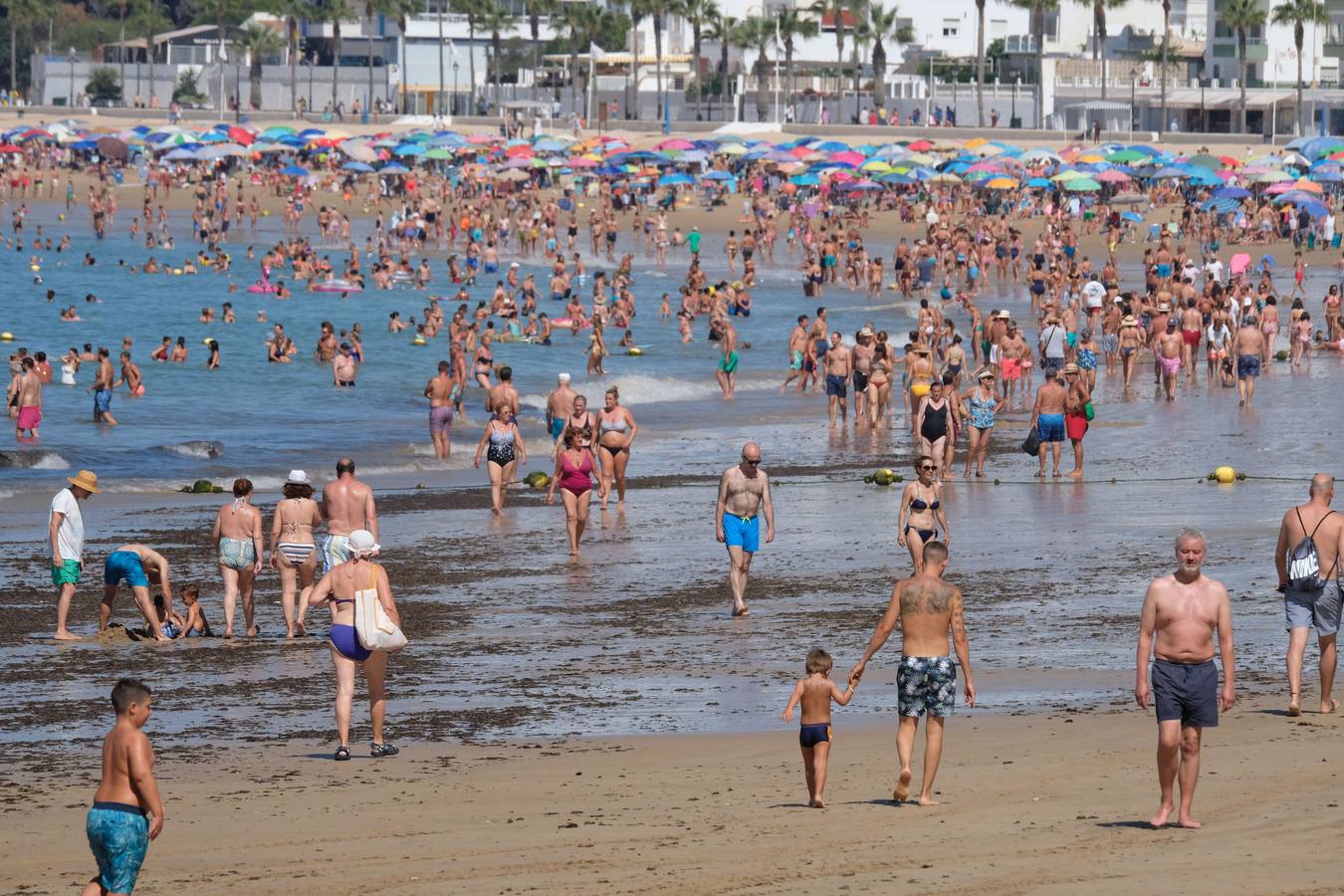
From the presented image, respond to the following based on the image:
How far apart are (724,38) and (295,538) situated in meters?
83.8

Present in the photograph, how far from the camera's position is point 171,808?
860cm

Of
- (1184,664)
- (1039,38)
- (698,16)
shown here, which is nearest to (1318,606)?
(1184,664)

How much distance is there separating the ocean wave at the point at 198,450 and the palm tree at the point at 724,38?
226 ft

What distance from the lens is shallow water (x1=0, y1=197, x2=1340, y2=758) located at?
10969 millimetres

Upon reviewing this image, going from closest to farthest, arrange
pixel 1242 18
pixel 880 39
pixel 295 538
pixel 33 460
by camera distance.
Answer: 1. pixel 295 538
2. pixel 33 460
3. pixel 1242 18
4. pixel 880 39

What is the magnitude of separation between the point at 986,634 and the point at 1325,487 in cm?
322

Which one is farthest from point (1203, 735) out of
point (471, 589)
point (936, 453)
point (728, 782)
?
point (936, 453)

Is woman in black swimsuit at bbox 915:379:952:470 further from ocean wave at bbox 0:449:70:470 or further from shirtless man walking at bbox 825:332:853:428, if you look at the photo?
ocean wave at bbox 0:449:70:470

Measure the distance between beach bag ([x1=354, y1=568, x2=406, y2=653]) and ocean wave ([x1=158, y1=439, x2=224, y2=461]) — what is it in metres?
14.0

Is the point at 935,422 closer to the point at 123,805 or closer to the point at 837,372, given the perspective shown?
the point at 837,372

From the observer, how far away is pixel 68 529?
1292 cm

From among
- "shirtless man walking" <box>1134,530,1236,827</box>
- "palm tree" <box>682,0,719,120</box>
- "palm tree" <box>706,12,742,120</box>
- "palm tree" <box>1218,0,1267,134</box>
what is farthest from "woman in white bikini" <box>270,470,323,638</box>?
"palm tree" <box>682,0,719,120</box>

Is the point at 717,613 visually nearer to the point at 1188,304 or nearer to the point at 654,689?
the point at 654,689

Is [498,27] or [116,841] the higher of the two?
[498,27]
